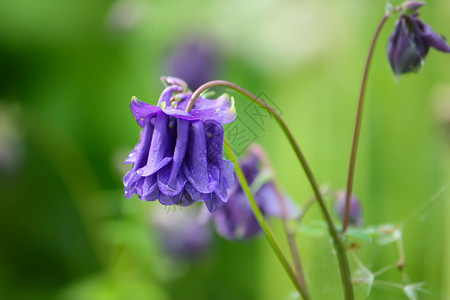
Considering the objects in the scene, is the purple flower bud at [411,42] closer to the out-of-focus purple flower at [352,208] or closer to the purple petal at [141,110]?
the out-of-focus purple flower at [352,208]

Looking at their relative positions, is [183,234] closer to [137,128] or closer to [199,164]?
[137,128]

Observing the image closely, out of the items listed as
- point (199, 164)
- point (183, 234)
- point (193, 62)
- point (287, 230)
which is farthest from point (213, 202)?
point (193, 62)

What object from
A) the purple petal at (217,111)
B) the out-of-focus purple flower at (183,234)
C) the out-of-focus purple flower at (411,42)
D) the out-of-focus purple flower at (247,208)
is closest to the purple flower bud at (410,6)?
the out-of-focus purple flower at (411,42)

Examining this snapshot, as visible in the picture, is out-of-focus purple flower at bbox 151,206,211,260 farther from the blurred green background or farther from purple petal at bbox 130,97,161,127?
purple petal at bbox 130,97,161,127

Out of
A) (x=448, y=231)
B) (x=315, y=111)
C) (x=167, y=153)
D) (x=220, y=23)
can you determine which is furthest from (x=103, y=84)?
(x=167, y=153)

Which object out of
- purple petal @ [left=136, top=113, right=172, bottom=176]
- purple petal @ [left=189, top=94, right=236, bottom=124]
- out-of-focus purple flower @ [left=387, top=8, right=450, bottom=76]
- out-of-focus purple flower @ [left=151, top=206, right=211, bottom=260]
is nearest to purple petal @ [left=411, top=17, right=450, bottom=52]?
out-of-focus purple flower @ [left=387, top=8, right=450, bottom=76]

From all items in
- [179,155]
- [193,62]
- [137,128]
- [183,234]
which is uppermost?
[193,62]
